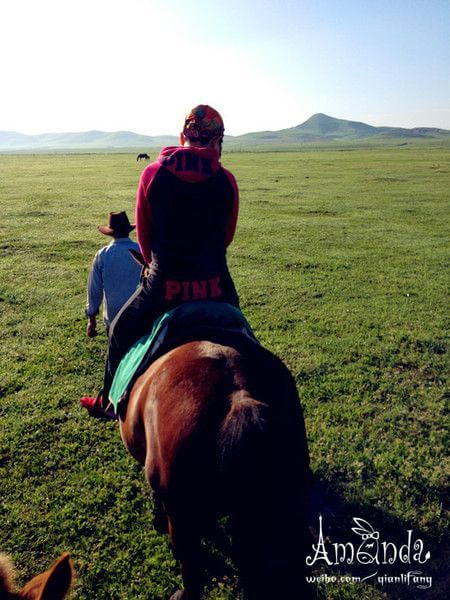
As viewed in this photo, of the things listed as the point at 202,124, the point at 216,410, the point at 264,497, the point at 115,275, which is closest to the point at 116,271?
the point at 115,275

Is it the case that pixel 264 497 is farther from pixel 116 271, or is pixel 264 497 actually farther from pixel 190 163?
pixel 116 271

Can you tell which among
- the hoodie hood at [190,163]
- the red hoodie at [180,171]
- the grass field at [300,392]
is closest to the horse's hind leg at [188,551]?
the grass field at [300,392]

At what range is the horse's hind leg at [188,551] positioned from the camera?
2.55 metres

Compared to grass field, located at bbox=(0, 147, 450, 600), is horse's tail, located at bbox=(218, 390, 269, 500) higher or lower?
higher

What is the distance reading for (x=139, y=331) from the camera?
3.67 meters

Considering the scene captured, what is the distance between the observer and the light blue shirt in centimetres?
493

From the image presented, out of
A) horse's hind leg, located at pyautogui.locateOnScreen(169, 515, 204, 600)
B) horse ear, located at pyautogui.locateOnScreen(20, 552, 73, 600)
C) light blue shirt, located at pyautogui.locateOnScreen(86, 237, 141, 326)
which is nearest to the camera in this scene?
horse ear, located at pyautogui.locateOnScreen(20, 552, 73, 600)

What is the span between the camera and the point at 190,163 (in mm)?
3172

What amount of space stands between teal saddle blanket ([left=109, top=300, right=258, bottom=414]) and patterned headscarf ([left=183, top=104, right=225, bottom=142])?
1.29 meters

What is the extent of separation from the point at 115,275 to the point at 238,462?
130 inches

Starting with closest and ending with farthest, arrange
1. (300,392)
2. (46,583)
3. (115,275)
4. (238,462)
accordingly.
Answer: (46,583)
(238,462)
(115,275)
(300,392)

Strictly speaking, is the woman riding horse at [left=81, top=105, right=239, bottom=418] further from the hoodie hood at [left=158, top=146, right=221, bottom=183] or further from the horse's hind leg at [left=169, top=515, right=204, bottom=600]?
the horse's hind leg at [left=169, top=515, right=204, bottom=600]

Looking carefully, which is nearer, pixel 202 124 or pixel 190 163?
pixel 190 163

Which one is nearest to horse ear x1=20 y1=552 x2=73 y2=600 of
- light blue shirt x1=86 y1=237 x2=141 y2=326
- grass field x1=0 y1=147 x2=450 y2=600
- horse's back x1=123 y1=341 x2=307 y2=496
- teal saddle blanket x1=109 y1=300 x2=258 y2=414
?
horse's back x1=123 y1=341 x2=307 y2=496
